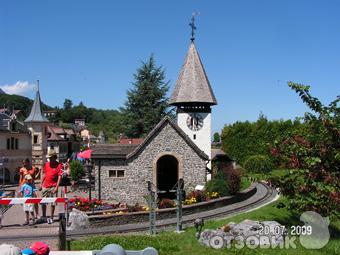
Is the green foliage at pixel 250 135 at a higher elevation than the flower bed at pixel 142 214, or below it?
higher

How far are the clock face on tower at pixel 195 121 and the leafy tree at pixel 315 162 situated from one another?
57.8 feet

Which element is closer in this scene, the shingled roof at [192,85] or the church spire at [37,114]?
the shingled roof at [192,85]

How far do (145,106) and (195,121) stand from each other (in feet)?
64.6

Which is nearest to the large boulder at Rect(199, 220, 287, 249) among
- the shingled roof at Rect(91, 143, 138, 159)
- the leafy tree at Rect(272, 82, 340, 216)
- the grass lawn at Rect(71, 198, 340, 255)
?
the grass lawn at Rect(71, 198, 340, 255)

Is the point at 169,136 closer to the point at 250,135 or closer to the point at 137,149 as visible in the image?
the point at 137,149

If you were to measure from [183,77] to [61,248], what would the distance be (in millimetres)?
24687

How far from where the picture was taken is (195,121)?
32.2m

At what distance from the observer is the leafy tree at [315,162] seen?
41.0 ft

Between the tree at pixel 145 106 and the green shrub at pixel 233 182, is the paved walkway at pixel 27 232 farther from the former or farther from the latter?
the tree at pixel 145 106

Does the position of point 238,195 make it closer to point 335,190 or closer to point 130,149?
point 130,149

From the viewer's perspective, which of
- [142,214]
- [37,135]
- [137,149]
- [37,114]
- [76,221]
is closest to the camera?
[76,221]

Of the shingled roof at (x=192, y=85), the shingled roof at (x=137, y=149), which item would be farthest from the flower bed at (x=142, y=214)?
the shingled roof at (x=192, y=85)

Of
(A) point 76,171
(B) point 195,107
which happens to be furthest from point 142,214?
(A) point 76,171

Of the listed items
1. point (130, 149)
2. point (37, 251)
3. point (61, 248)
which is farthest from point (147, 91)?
point (37, 251)
